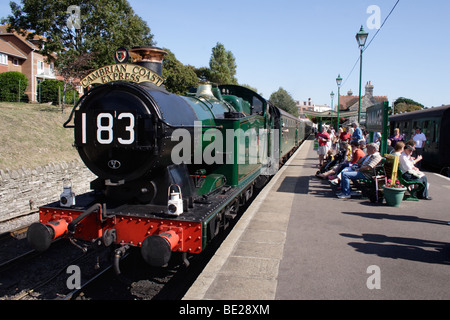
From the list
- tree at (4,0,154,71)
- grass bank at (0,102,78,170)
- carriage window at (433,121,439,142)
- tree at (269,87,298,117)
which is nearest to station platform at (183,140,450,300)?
grass bank at (0,102,78,170)

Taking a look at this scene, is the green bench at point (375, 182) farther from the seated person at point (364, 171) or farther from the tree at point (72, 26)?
the tree at point (72, 26)

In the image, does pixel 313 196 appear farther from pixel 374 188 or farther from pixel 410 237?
pixel 410 237

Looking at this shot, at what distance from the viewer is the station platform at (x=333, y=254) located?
3.55 m

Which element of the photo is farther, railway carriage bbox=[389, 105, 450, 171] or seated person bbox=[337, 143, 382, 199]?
railway carriage bbox=[389, 105, 450, 171]

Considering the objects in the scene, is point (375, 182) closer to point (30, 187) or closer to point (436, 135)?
point (30, 187)

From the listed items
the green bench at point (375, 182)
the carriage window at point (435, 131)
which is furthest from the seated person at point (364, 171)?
the carriage window at point (435, 131)

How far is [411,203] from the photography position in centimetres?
735

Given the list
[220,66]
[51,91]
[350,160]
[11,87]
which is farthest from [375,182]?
[220,66]

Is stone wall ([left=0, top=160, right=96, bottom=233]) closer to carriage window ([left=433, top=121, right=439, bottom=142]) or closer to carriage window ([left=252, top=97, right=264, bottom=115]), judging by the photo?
carriage window ([left=252, top=97, right=264, bottom=115])

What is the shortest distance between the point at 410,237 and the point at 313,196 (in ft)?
10.2

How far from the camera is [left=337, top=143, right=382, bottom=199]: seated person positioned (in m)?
7.51

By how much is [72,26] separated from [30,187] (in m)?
13.2

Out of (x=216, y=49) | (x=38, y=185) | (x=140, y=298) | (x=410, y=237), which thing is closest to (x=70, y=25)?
(x=38, y=185)

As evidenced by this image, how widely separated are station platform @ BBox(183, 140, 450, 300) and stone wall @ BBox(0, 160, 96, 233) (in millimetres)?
6705
